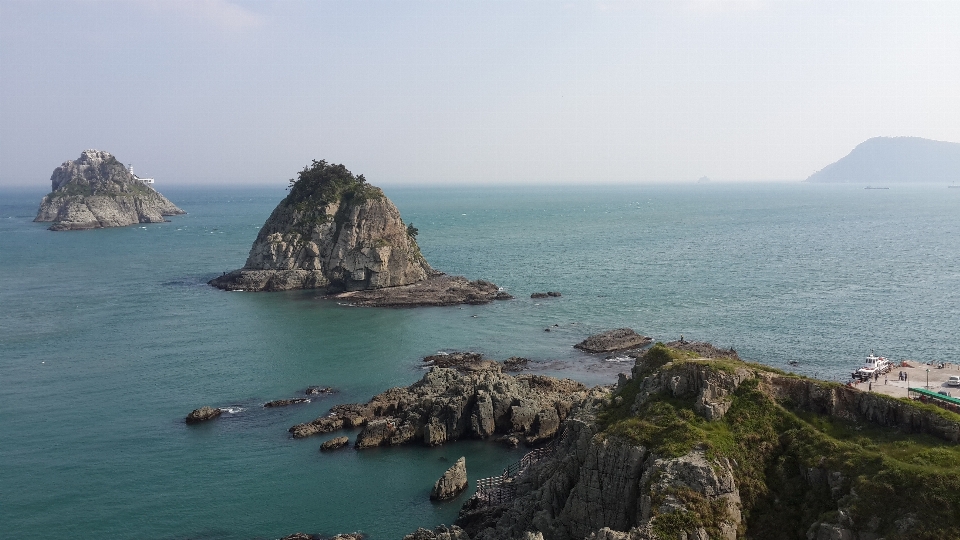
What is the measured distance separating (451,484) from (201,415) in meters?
26.0

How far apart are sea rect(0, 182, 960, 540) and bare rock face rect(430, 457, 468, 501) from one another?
0.78m

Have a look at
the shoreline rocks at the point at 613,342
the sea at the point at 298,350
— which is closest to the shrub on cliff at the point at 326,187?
the sea at the point at 298,350

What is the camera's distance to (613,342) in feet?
265

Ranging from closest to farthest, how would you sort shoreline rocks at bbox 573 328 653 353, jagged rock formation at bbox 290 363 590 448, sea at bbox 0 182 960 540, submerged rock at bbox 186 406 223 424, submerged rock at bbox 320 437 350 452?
1. sea at bbox 0 182 960 540
2. submerged rock at bbox 320 437 350 452
3. jagged rock formation at bbox 290 363 590 448
4. submerged rock at bbox 186 406 223 424
5. shoreline rocks at bbox 573 328 653 353

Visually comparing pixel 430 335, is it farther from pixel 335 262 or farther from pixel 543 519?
pixel 543 519

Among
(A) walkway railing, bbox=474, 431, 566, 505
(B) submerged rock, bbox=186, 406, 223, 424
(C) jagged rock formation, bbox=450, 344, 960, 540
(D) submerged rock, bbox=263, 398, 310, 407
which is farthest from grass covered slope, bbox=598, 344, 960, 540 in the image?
(B) submerged rock, bbox=186, 406, 223, 424

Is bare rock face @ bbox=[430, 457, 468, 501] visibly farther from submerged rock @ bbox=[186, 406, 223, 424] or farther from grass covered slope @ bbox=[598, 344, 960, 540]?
submerged rock @ bbox=[186, 406, 223, 424]

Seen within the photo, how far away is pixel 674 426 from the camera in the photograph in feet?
111

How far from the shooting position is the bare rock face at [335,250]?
116m

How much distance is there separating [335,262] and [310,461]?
67.5 metres

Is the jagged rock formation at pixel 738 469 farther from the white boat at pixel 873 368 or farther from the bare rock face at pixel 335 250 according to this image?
the bare rock face at pixel 335 250

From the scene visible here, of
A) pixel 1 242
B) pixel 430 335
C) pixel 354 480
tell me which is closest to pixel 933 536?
pixel 354 480

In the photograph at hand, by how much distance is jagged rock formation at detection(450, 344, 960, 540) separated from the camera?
28516 mm

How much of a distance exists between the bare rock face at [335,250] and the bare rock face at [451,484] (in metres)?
68.4
